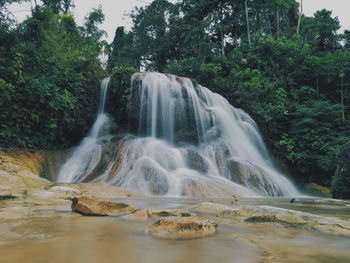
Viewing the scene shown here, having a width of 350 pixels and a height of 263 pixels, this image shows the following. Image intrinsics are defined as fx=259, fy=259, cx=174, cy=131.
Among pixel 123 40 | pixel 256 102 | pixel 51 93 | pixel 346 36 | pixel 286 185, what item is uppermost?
pixel 123 40

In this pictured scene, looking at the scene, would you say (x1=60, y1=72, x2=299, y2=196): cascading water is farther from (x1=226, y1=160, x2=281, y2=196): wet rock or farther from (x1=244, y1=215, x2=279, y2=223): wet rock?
(x1=244, y1=215, x2=279, y2=223): wet rock

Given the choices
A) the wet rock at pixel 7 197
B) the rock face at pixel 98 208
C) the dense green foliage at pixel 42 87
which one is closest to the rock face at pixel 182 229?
the rock face at pixel 98 208

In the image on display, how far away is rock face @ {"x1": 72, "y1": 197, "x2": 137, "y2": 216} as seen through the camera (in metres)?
3.21

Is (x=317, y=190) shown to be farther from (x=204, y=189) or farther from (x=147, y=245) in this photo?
(x=147, y=245)

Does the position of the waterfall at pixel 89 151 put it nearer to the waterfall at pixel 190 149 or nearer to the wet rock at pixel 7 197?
the waterfall at pixel 190 149

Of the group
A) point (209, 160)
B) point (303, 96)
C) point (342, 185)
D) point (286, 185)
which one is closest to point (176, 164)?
point (209, 160)

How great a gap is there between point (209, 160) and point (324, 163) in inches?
233

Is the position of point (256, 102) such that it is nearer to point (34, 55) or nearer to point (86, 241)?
point (34, 55)

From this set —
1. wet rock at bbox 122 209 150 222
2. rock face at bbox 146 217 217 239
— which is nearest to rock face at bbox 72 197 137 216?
wet rock at bbox 122 209 150 222

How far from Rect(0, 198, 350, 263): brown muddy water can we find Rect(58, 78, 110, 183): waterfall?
6.88 meters

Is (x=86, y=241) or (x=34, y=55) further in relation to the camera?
(x=34, y=55)

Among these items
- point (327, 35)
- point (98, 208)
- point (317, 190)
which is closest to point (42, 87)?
point (98, 208)

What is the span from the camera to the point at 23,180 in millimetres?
5785

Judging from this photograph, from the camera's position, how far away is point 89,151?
1050 cm
